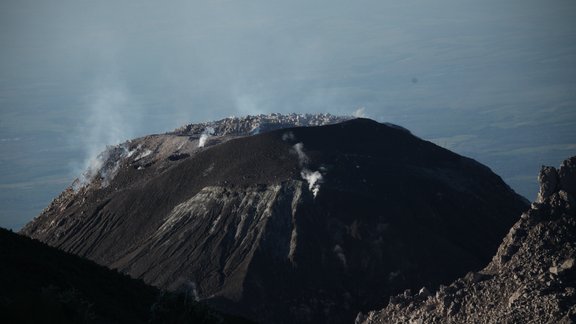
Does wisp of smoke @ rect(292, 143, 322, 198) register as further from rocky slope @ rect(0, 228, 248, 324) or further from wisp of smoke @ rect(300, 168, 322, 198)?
rocky slope @ rect(0, 228, 248, 324)

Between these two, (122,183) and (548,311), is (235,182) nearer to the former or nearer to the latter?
(122,183)

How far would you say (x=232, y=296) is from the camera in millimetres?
80375

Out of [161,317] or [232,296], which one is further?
[232,296]

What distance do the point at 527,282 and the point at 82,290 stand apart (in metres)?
29.0

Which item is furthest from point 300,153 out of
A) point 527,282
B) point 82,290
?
point 82,290

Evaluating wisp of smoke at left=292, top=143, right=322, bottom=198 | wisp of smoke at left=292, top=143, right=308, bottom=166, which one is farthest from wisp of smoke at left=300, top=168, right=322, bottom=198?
wisp of smoke at left=292, top=143, right=308, bottom=166

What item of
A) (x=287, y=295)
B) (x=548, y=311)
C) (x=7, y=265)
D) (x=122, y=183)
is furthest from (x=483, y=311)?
(x=122, y=183)

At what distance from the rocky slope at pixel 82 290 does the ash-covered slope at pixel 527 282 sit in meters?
17.6

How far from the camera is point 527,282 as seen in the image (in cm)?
6856

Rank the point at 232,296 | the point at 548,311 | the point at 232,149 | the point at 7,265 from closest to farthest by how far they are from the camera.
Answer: the point at 7,265, the point at 548,311, the point at 232,296, the point at 232,149

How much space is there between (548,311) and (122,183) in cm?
4891

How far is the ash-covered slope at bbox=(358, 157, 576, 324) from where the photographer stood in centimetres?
6612

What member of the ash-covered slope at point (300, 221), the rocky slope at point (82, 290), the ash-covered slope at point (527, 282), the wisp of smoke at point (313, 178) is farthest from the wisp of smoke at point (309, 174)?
the rocky slope at point (82, 290)

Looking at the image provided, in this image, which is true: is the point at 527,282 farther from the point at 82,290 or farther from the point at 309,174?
the point at 82,290
